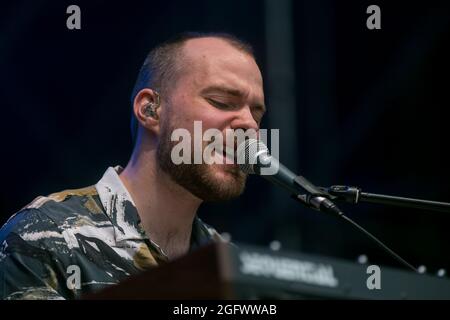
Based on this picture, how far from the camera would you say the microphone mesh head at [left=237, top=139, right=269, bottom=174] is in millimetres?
2508

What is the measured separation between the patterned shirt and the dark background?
3.91 ft

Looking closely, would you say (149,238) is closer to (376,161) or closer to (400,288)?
(400,288)

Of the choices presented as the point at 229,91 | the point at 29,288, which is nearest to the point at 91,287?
the point at 29,288

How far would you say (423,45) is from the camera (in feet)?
16.1

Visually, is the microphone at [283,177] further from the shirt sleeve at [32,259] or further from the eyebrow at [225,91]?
the shirt sleeve at [32,259]

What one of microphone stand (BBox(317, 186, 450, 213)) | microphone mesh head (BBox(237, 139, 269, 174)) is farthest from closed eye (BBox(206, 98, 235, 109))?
microphone stand (BBox(317, 186, 450, 213))

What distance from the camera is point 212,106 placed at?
292cm

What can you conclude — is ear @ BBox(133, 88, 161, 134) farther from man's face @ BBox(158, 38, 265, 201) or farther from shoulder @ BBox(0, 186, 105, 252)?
shoulder @ BBox(0, 186, 105, 252)

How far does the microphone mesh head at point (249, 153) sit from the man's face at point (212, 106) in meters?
0.19

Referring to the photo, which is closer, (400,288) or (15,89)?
(400,288)

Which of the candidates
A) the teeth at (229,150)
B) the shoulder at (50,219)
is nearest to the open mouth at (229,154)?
→ the teeth at (229,150)

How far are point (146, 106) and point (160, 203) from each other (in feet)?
1.30

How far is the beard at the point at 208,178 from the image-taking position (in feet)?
9.38
